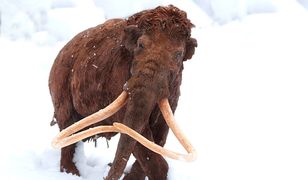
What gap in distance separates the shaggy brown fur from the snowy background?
448 mm

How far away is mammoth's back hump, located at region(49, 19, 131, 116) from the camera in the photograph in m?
4.59

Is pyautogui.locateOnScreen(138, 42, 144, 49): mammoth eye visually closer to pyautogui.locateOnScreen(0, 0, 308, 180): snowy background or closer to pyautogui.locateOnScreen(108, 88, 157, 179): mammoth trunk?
pyautogui.locateOnScreen(108, 88, 157, 179): mammoth trunk

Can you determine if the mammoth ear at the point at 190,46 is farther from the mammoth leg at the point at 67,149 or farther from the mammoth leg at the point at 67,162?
the mammoth leg at the point at 67,162

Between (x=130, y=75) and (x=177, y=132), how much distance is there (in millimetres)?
671

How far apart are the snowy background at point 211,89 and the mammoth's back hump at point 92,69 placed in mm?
666

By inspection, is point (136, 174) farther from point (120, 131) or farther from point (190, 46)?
point (120, 131)

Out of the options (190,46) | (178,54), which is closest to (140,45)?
(178,54)

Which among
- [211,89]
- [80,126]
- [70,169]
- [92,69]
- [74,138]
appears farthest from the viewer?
[211,89]

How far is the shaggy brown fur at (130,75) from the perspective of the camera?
3859 millimetres

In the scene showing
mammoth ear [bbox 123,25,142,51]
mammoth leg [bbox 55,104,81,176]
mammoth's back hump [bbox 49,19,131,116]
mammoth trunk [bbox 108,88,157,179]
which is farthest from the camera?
mammoth leg [bbox 55,104,81,176]

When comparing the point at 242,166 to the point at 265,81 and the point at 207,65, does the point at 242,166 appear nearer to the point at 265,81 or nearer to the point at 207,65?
the point at 265,81

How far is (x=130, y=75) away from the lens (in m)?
4.30

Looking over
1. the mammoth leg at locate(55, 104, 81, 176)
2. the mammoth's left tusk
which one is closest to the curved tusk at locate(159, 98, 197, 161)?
the mammoth's left tusk

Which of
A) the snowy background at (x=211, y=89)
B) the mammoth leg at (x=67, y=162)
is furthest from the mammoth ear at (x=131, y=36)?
the mammoth leg at (x=67, y=162)
